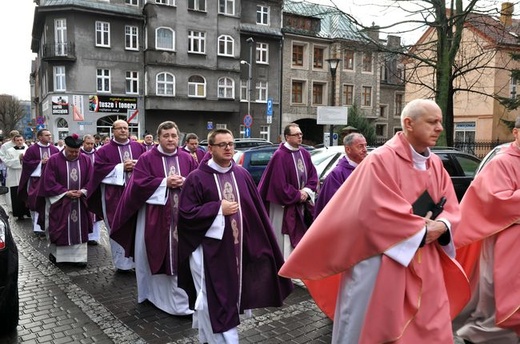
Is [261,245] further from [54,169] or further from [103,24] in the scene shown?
[103,24]

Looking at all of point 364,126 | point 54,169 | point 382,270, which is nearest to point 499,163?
point 382,270

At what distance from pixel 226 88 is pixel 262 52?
15.8ft

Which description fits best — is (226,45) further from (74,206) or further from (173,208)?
(173,208)

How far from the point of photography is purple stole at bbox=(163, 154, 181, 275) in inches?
216

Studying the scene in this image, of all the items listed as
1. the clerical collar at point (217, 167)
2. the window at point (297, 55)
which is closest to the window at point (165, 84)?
the window at point (297, 55)

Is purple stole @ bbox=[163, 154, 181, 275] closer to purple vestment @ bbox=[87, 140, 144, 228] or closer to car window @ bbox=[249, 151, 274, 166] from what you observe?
purple vestment @ bbox=[87, 140, 144, 228]

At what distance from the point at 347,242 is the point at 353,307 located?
462 mm

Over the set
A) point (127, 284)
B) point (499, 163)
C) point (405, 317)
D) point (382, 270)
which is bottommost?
point (127, 284)

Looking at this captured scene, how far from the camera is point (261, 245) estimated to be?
4289 mm

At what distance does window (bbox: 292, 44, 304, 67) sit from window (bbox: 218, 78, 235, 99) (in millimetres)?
6733

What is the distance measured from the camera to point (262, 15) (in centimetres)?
3844

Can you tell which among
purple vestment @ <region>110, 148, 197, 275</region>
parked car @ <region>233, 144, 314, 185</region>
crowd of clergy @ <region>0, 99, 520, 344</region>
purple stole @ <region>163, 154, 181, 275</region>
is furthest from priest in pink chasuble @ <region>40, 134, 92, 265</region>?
parked car @ <region>233, 144, 314, 185</region>

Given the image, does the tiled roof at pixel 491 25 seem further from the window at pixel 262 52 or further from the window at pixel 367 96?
the window at pixel 367 96

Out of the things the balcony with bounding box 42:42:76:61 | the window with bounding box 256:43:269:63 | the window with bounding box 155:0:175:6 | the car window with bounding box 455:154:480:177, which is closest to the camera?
the car window with bounding box 455:154:480:177
